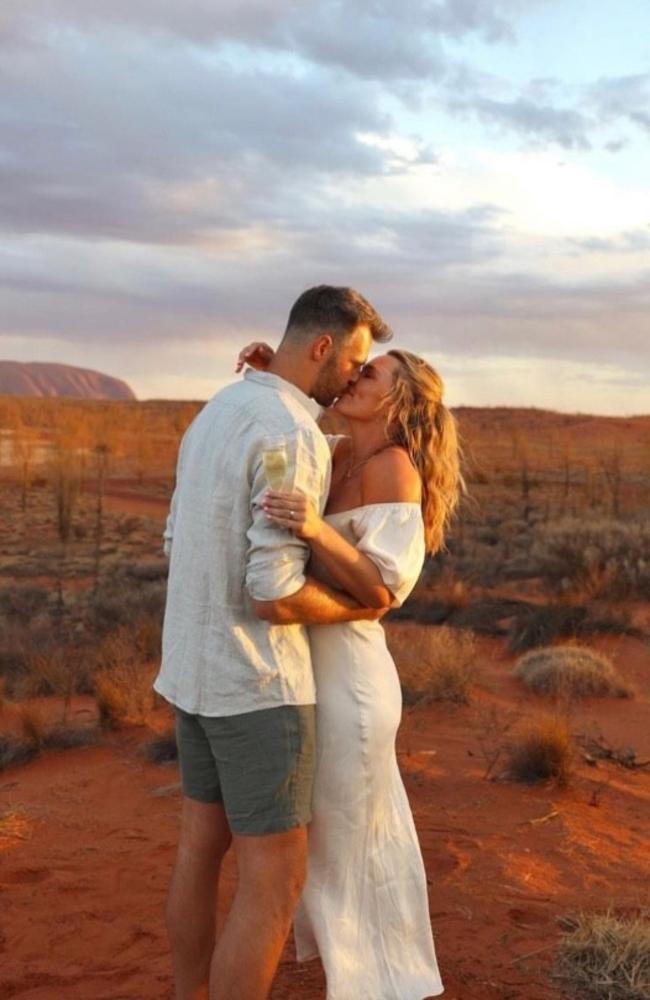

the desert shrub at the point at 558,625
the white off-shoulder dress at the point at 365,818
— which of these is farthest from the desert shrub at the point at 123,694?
the white off-shoulder dress at the point at 365,818

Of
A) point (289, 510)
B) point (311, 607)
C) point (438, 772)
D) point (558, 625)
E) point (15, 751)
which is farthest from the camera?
point (558, 625)

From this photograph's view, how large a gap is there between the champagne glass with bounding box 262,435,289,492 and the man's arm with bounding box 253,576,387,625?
263 millimetres

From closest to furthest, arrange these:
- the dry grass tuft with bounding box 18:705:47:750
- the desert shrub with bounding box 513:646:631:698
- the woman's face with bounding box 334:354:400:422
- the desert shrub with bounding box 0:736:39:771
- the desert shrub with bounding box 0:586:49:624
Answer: the woman's face with bounding box 334:354:400:422 < the desert shrub with bounding box 0:736:39:771 < the dry grass tuft with bounding box 18:705:47:750 < the desert shrub with bounding box 513:646:631:698 < the desert shrub with bounding box 0:586:49:624

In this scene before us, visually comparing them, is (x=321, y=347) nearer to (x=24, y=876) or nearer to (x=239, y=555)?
(x=239, y=555)

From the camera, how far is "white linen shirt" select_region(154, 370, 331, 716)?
2756 millimetres

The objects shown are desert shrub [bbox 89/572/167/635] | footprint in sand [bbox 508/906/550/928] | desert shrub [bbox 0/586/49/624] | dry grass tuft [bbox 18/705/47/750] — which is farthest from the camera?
desert shrub [bbox 0/586/49/624]

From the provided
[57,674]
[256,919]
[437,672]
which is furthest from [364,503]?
[57,674]

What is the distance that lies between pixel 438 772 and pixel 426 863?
159 centimetres

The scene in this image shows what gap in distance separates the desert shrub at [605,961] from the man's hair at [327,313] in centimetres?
254

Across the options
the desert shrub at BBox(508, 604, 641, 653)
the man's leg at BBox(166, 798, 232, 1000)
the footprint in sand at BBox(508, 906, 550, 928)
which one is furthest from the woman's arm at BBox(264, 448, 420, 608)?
the desert shrub at BBox(508, 604, 641, 653)

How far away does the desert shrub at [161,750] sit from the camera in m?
7.21

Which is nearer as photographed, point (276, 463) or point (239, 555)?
point (276, 463)

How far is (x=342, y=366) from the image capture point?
2986mm

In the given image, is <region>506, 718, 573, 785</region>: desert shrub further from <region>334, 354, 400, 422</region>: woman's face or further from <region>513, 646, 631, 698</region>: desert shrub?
<region>334, 354, 400, 422</region>: woman's face
